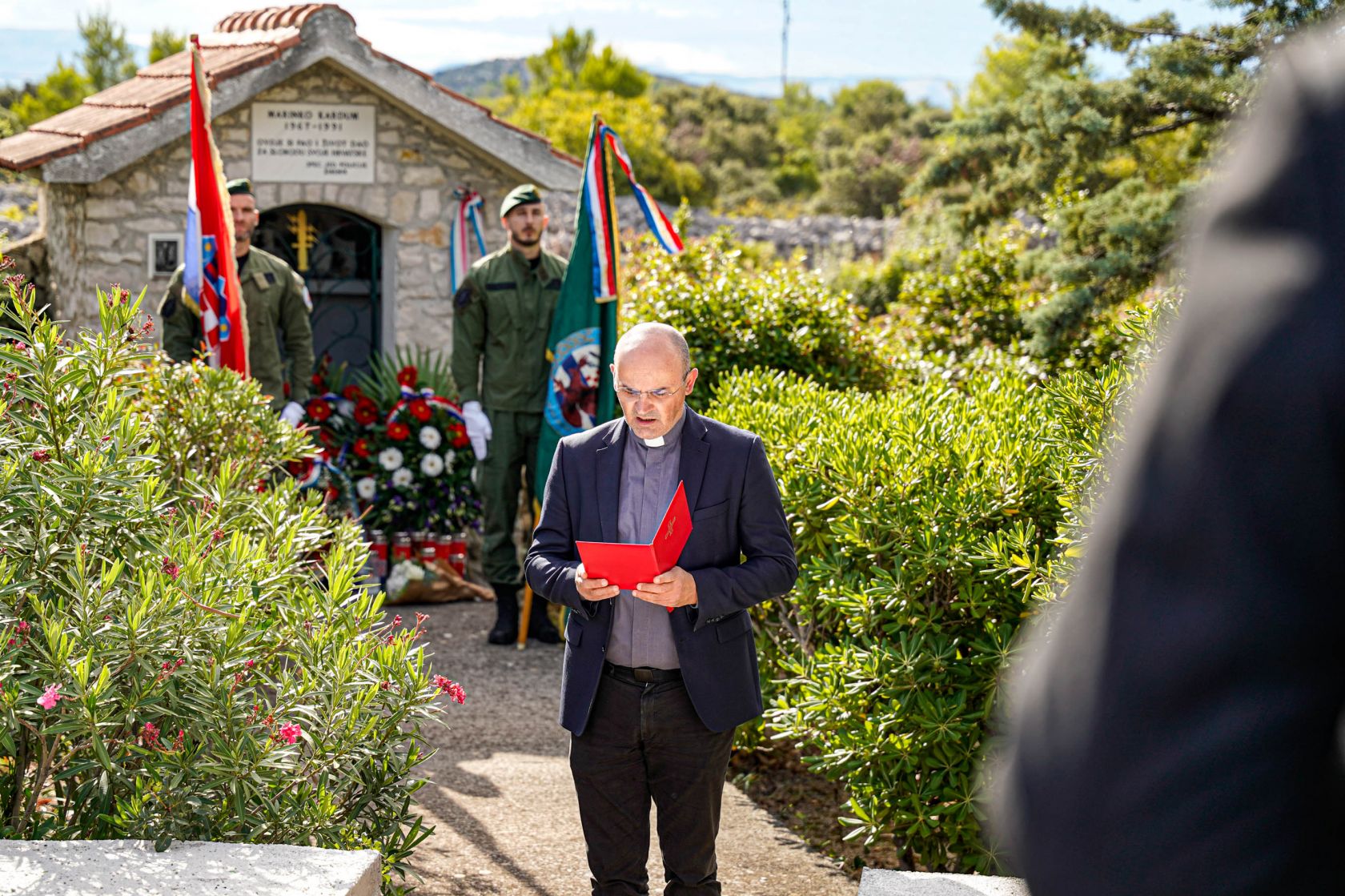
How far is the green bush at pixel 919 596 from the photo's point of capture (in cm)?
416

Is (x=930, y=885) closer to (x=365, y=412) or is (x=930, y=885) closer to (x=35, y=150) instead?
(x=365, y=412)

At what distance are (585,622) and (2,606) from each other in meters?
1.42

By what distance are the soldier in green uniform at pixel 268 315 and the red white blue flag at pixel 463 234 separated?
5.49ft

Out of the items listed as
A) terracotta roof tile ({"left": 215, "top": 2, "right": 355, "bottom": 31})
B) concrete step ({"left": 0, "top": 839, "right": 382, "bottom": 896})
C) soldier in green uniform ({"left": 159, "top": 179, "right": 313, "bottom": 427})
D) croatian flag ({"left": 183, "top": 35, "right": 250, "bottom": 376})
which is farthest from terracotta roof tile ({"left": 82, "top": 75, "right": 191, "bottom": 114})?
concrete step ({"left": 0, "top": 839, "right": 382, "bottom": 896})

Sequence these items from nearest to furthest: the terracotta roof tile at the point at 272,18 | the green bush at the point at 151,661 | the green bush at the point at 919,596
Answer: the green bush at the point at 151,661, the green bush at the point at 919,596, the terracotta roof tile at the point at 272,18

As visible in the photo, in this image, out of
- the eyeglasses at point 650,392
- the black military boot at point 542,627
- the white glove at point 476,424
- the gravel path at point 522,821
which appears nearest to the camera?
the eyeglasses at point 650,392

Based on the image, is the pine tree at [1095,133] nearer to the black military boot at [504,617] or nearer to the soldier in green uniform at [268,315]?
the black military boot at [504,617]

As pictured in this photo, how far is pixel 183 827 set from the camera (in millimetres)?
3010

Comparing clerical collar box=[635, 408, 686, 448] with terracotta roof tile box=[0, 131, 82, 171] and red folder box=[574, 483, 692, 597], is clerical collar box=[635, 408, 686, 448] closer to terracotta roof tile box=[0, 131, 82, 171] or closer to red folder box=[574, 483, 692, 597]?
red folder box=[574, 483, 692, 597]

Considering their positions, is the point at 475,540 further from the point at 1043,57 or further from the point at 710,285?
the point at 1043,57

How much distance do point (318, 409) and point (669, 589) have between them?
18.1 feet

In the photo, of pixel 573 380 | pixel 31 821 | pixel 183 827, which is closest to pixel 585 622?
pixel 183 827

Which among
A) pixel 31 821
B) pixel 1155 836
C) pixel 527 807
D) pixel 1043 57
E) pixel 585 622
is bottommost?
pixel 527 807

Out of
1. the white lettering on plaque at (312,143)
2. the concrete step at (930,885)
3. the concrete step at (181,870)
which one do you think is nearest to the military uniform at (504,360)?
the white lettering on plaque at (312,143)
